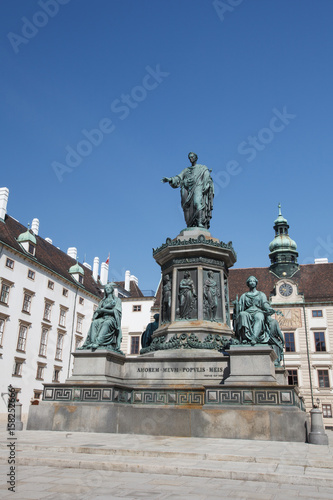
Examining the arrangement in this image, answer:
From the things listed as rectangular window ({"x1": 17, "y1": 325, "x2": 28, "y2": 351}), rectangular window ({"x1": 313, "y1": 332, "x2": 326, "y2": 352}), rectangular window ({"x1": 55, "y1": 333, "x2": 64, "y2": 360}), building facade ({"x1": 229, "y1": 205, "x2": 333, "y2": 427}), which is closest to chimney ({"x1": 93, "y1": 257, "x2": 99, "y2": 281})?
rectangular window ({"x1": 55, "y1": 333, "x2": 64, "y2": 360})

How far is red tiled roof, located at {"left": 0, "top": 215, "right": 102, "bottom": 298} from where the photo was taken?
142 ft

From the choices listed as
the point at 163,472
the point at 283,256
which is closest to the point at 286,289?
the point at 283,256

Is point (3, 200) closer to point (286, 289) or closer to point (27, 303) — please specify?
point (27, 303)

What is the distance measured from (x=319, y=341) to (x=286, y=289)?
21.8 feet

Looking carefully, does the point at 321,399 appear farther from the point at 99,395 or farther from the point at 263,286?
the point at 99,395

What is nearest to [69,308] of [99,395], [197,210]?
[197,210]

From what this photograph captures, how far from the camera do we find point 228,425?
10797mm

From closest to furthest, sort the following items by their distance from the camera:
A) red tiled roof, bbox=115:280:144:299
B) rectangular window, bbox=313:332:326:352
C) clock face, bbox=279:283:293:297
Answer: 1. rectangular window, bbox=313:332:326:352
2. clock face, bbox=279:283:293:297
3. red tiled roof, bbox=115:280:144:299

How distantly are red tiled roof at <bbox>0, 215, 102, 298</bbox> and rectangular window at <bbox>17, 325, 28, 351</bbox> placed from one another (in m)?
6.57

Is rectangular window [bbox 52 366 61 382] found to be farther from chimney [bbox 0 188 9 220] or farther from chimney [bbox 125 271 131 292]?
chimney [bbox 125 271 131 292]

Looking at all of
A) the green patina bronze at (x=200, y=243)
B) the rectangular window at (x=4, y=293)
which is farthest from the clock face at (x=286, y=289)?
the green patina bronze at (x=200, y=243)

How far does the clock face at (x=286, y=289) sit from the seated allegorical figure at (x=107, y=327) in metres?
40.2

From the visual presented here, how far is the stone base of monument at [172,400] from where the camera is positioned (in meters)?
10.7

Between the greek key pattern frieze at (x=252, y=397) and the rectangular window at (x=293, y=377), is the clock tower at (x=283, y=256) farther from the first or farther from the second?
the greek key pattern frieze at (x=252, y=397)
